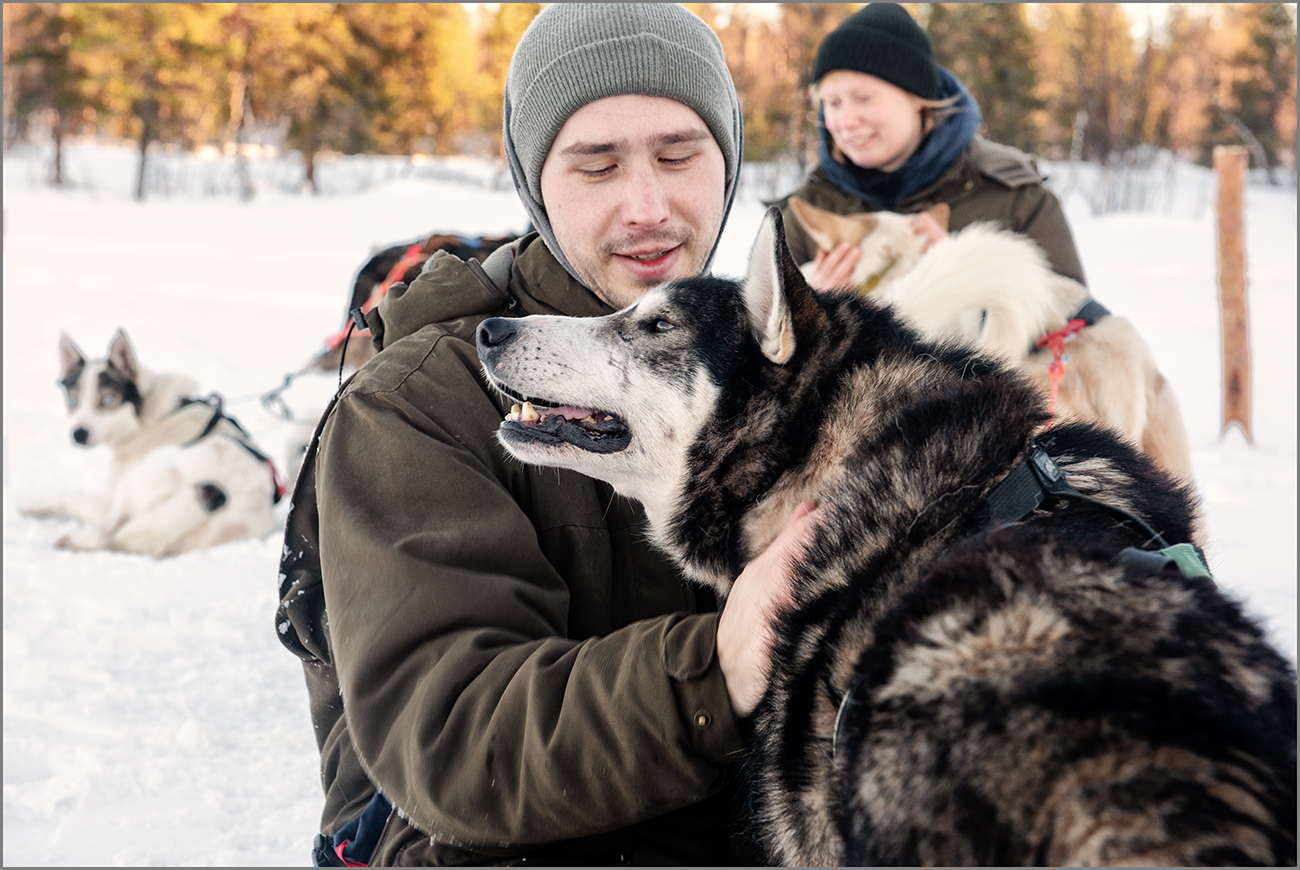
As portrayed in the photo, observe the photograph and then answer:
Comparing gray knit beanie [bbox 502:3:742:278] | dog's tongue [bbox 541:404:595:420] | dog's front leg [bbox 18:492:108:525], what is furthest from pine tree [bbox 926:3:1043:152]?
dog's tongue [bbox 541:404:595:420]

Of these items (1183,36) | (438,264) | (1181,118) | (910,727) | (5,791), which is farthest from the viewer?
(1181,118)

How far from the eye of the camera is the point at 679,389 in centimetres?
191

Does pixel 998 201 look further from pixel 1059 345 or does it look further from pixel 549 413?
pixel 549 413

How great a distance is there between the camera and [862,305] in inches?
77.5

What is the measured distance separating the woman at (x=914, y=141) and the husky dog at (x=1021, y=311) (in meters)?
0.31

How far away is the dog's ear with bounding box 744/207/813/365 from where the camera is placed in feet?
5.77

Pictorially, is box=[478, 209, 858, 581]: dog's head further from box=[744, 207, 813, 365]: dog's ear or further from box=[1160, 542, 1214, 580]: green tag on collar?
box=[1160, 542, 1214, 580]: green tag on collar

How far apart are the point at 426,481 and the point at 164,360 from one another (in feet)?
33.1

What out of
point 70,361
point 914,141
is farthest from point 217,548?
point 914,141

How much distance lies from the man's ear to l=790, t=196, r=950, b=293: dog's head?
1877 mm

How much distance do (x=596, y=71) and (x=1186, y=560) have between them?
1.58 metres

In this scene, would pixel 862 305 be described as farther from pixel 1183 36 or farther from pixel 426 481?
pixel 1183 36

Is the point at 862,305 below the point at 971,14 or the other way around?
below

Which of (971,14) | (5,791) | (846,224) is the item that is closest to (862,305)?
(846,224)
